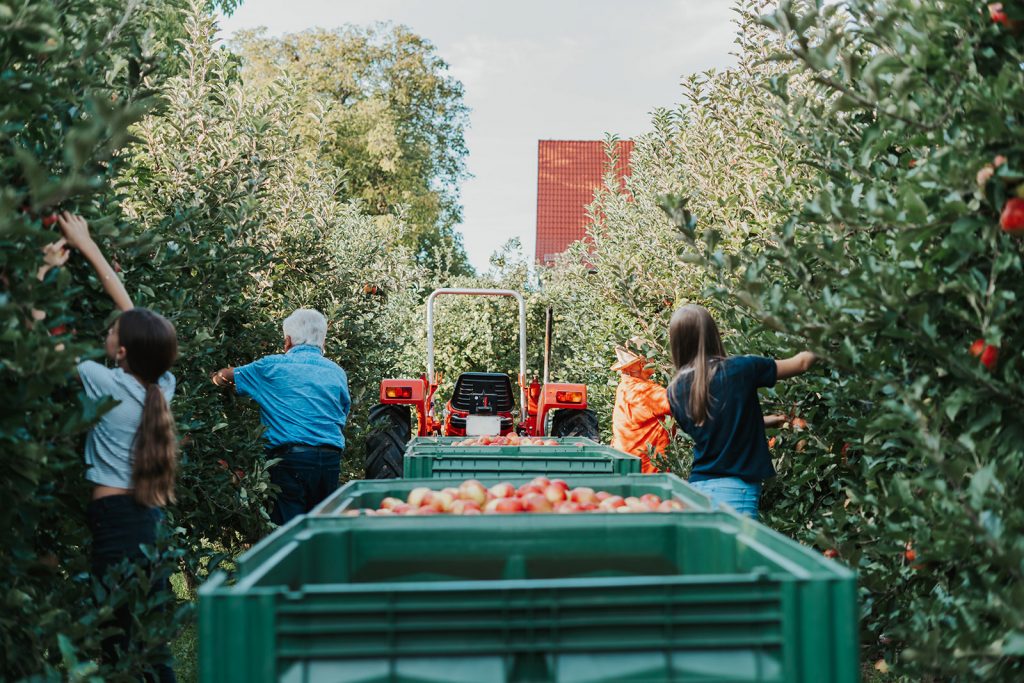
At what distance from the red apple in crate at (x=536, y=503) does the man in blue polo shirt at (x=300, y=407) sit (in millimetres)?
2816

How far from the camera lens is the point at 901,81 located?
292cm

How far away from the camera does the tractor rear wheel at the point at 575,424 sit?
986 cm

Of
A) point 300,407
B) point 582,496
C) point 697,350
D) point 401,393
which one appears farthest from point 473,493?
point 401,393

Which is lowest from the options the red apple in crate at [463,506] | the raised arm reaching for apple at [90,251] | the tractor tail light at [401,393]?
the red apple in crate at [463,506]

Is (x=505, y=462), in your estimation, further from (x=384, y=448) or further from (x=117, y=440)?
(x=384, y=448)

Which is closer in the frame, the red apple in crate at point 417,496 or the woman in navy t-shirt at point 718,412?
the red apple in crate at point 417,496

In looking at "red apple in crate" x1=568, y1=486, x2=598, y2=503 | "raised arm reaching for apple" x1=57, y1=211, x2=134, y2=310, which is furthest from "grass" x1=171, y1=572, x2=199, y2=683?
"red apple in crate" x1=568, y1=486, x2=598, y2=503

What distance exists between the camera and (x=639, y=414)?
271 inches

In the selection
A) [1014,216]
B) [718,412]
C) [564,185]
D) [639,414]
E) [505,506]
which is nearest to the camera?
[1014,216]

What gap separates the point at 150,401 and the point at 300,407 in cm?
231

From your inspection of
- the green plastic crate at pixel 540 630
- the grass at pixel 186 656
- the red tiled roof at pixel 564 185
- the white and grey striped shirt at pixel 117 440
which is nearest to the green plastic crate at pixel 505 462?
the grass at pixel 186 656

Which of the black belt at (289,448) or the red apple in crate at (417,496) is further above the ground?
the red apple in crate at (417,496)

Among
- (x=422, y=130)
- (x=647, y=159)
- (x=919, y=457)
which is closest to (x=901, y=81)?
(x=919, y=457)

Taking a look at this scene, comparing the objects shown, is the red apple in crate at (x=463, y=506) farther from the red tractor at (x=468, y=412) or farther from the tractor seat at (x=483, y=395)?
the tractor seat at (x=483, y=395)
